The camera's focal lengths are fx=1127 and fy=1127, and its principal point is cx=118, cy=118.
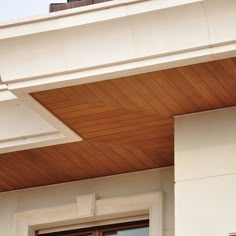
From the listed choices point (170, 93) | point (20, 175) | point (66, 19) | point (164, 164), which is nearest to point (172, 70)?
point (170, 93)

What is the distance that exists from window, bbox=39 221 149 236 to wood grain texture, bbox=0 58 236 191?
1.84ft

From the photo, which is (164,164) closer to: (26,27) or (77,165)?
(77,165)

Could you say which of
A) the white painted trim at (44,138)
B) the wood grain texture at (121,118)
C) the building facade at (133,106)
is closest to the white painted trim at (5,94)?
the building facade at (133,106)

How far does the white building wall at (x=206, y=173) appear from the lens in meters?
9.95

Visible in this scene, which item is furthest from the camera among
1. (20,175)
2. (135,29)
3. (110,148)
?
(20,175)

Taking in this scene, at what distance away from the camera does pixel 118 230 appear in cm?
1173

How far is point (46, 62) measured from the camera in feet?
32.9

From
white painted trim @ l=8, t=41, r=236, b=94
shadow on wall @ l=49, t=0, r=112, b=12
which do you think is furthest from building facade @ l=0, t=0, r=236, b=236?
shadow on wall @ l=49, t=0, r=112, b=12

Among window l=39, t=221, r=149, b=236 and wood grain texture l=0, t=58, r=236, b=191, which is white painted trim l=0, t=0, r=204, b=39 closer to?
wood grain texture l=0, t=58, r=236, b=191

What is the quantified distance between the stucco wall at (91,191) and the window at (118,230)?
12.4 inches

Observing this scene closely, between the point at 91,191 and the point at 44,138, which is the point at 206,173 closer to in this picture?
the point at 44,138

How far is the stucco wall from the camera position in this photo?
37.7 ft

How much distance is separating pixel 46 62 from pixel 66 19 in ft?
1.41

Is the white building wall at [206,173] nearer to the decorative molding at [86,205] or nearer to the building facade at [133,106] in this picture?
the building facade at [133,106]
